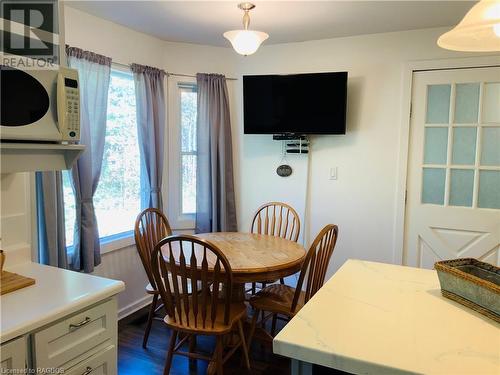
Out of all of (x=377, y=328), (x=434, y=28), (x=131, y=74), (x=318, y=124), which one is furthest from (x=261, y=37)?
(x=377, y=328)

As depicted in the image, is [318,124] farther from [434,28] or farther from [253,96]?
[434,28]

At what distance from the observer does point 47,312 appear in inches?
50.6

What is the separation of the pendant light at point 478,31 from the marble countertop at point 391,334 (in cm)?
88

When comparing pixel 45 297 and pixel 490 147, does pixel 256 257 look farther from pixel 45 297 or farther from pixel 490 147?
pixel 490 147

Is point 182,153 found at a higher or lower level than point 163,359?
higher

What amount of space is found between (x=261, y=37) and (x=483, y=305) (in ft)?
6.04

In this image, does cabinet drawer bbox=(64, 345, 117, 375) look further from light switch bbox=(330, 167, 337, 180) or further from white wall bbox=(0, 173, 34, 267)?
light switch bbox=(330, 167, 337, 180)

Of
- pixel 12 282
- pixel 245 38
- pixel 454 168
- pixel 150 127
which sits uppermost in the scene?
pixel 245 38

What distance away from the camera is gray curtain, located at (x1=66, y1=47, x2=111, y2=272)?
2666mm

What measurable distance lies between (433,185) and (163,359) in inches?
96.6

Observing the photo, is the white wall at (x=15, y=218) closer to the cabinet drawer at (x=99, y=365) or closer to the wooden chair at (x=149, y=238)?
the cabinet drawer at (x=99, y=365)

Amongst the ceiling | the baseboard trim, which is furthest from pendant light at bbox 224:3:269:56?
the baseboard trim

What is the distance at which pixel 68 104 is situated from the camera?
153 centimetres

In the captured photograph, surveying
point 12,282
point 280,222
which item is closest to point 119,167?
point 280,222
